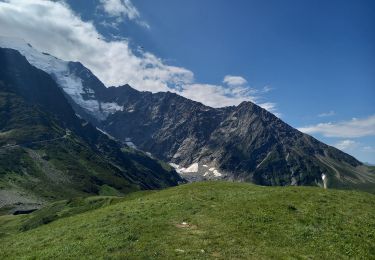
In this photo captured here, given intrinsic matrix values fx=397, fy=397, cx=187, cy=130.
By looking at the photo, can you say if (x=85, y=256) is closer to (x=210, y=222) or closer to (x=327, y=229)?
(x=210, y=222)

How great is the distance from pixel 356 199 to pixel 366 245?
17.0 m

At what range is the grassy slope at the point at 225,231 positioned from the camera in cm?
3022

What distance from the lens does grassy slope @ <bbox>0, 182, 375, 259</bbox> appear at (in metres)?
30.2

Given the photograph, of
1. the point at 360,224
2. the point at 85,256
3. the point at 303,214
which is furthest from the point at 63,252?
the point at 360,224

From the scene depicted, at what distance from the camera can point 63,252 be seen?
102ft

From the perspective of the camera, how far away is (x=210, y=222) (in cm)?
3728

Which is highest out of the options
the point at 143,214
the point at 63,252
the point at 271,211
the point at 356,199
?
the point at 356,199

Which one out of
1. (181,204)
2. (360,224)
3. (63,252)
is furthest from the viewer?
(181,204)

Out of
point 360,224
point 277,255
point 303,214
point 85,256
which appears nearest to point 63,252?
point 85,256

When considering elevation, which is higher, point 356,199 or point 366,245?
point 356,199

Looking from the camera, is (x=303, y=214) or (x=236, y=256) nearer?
(x=236, y=256)

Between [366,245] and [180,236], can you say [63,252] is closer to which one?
[180,236]

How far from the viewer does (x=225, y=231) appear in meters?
34.2

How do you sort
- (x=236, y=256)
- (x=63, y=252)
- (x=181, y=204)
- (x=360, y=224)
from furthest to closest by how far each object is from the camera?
1. (x=181, y=204)
2. (x=360, y=224)
3. (x=63, y=252)
4. (x=236, y=256)
